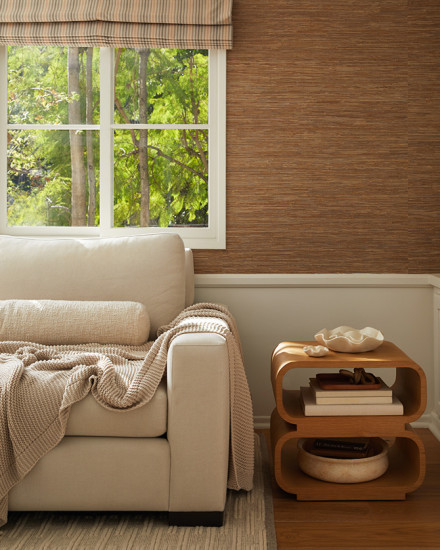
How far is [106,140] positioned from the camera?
3348 mm

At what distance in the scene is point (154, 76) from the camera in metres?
3.36

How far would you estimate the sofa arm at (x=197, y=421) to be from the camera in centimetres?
215

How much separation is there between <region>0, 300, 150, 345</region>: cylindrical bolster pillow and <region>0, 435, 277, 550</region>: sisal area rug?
686mm

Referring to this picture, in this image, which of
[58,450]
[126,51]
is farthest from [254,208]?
[58,450]

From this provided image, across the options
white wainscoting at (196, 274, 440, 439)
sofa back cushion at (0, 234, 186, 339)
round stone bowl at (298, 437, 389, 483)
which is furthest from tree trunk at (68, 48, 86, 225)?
round stone bowl at (298, 437, 389, 483)

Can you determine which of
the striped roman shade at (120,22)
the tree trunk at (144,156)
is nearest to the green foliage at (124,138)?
the tree trunk at (144,156)

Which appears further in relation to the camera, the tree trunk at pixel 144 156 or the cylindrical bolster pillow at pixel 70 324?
the tree trunk at pixel 144 156

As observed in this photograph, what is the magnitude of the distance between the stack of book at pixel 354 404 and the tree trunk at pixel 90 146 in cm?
164

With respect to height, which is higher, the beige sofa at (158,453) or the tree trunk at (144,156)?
the tree trunk at (144,156)

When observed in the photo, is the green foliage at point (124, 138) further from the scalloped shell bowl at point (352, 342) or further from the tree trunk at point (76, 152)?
the scalloped shell bowl at point (352, 342)

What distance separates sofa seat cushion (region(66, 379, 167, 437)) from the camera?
2148 mm

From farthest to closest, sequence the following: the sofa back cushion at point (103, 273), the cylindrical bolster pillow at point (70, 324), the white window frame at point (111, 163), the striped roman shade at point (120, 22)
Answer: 1. the white window frame at point (111, 163)
2. the striped roman shade at point (120, 22)
3. the sofa back cushion at point (103, 273)
4. the cylindrical bolster pillow at point (70, 324)

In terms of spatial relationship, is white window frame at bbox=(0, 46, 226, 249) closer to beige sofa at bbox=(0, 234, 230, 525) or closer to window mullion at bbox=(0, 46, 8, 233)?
window mullion at bbox=(0, 46, 8, 233)

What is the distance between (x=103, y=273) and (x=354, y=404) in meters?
1.22
